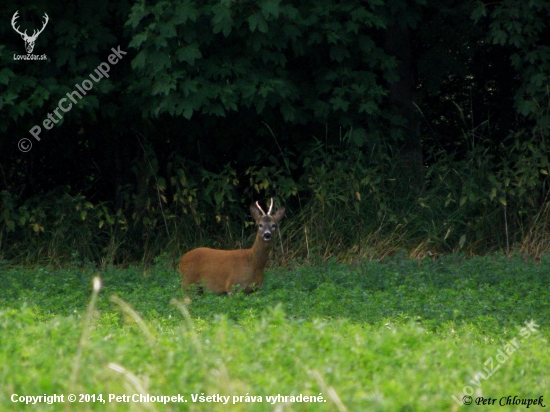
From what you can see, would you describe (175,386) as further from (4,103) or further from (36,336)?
(4,103)

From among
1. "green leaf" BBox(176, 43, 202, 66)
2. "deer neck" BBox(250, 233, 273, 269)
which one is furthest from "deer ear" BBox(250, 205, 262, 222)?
"green leaf" BBox(176, 43, 202, 66)

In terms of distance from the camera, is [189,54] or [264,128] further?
[264,128]

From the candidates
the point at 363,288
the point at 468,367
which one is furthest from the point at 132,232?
the point at 468,367

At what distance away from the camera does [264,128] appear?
40.8 feet

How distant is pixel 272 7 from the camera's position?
10.5 meters

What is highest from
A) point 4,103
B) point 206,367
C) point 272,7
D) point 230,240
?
point 272,7

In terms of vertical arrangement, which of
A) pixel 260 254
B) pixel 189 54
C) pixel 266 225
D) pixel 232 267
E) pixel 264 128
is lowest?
pixel 232 267

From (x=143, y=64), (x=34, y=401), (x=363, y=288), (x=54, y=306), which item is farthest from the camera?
(x=143, y=64)

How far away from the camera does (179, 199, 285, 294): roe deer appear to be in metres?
9.08

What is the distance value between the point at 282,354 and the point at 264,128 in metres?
7.81

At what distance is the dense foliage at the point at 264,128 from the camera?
11.1m

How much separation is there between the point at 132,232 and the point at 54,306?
4.75m

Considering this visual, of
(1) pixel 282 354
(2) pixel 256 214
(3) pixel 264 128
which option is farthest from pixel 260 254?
(1) pixel 282 354

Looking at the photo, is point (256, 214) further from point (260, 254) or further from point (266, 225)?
point (260, 254)
